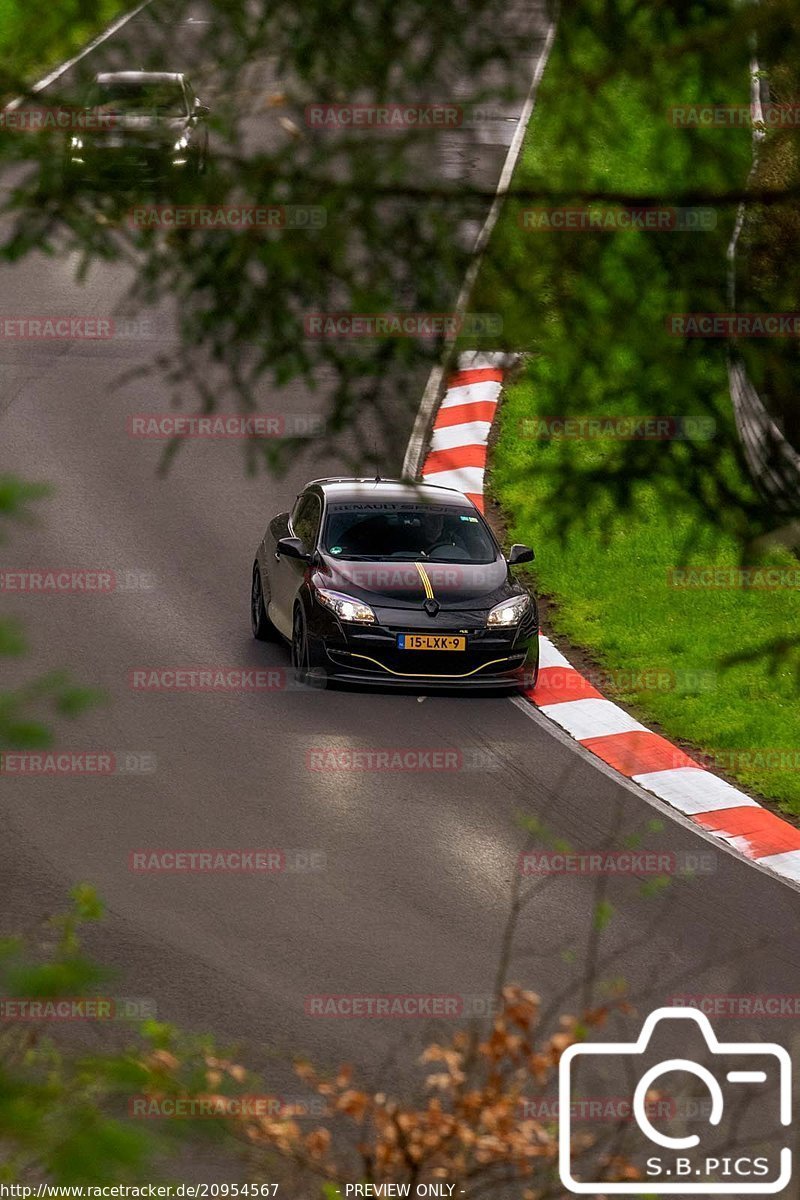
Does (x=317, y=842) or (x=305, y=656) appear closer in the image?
(x=317, y=842)

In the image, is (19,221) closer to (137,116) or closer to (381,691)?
(137,116)

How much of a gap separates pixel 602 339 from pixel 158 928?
5.36 meters

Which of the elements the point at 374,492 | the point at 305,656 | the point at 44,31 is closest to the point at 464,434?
the point at 374,492

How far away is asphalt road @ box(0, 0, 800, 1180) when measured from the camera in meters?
9.14

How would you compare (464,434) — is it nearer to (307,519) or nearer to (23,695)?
(307,519)

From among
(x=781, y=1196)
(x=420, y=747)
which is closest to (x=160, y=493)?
(x=420, y=747)

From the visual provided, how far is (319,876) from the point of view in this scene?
10.6m

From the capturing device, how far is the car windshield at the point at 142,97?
5.68m

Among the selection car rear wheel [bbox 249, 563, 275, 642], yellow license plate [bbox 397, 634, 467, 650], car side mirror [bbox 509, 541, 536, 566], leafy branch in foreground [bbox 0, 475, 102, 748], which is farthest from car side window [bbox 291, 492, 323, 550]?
leafy branch in foreground [bbox 0, 475, 102, 748]

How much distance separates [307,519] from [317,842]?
483 centimetres

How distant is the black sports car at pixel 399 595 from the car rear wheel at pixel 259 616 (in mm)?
142

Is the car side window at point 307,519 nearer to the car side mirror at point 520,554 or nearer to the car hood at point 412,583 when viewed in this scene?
the car hood at point 412,583

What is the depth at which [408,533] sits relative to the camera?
1489cm

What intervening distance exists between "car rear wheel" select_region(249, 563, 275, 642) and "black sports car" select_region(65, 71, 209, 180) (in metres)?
9.83
